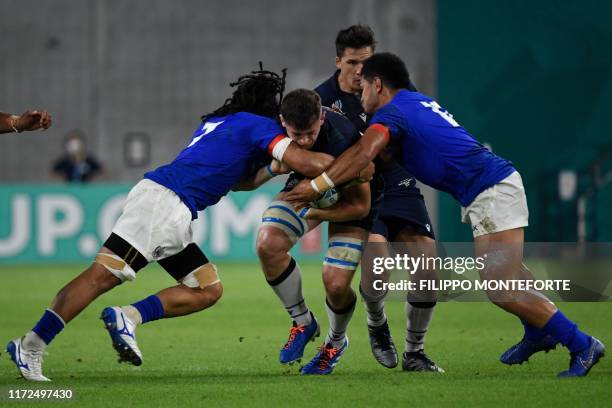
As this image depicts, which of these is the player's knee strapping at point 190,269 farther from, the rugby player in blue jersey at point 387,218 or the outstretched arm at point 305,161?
the rugby player in blue jersey at point 387,218

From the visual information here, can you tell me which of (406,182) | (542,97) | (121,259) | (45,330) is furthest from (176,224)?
(542,97)

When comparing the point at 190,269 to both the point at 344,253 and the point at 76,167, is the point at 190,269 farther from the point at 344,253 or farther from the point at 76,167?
the point at 76,167

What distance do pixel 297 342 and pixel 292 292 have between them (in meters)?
0.33

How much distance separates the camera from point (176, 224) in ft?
23.4

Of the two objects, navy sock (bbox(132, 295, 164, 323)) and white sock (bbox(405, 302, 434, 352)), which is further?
white sock (bbox(405, 302, 434, 352))

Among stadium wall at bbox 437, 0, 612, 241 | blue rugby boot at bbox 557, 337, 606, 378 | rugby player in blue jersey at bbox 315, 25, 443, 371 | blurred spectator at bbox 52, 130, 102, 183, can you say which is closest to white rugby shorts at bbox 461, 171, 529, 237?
rugby player in blue jersey at bbox 315, 25, 443, 371

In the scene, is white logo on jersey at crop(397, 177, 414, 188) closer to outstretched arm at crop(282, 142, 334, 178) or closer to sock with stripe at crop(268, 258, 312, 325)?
sock with stripe at crop(268, 258, 312, 325)

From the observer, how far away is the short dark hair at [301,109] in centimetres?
695

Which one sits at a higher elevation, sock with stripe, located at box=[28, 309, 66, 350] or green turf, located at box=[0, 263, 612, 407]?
sock with stripe, located at box=[28, 309, 66, 350]

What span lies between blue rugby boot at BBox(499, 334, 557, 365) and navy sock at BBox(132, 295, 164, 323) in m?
2.29

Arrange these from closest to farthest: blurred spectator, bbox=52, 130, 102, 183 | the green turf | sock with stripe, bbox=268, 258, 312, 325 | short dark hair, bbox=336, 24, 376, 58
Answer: the green turf < sock with stripe, bbox=268, 258, 312, 325 < short dark hair, bbox=336, 24, 376, 58 < blurred spectator, bbox=52, 130, 102, 183

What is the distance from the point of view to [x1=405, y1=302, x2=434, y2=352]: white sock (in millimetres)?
7848

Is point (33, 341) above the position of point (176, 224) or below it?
below

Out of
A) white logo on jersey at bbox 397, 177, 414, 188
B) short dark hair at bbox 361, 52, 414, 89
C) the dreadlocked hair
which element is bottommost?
white logo on jersey at bbox 397, 177, 414, 188
